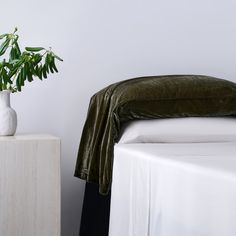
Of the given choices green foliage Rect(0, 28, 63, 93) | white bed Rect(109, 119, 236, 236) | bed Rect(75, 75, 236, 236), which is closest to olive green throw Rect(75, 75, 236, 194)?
bed Rect(75, 75, 236, 236)

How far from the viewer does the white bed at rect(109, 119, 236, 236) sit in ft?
3.10

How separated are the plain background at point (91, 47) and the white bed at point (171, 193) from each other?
607 mm

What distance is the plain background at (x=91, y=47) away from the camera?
7.52ft

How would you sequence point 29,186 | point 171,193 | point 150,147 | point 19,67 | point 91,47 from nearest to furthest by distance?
point 171,193, point 150,147, point 29,186, point 19,67, point 91,47

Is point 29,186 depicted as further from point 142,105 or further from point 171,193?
point 171,193

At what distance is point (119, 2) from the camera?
2395mm

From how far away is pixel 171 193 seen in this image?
1.18 meters

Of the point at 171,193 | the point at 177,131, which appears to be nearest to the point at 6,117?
the point at 177,131

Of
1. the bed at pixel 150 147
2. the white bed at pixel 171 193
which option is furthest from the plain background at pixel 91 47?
the white bed at pixel 171 193

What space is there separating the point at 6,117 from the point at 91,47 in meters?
0.56

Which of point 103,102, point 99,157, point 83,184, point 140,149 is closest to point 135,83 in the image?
point 103,102

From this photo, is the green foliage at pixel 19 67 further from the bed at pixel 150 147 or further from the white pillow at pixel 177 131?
the white pillow at pixel 177 131

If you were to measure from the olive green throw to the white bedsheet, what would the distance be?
0.15m

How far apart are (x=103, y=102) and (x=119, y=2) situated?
0.58 meters
